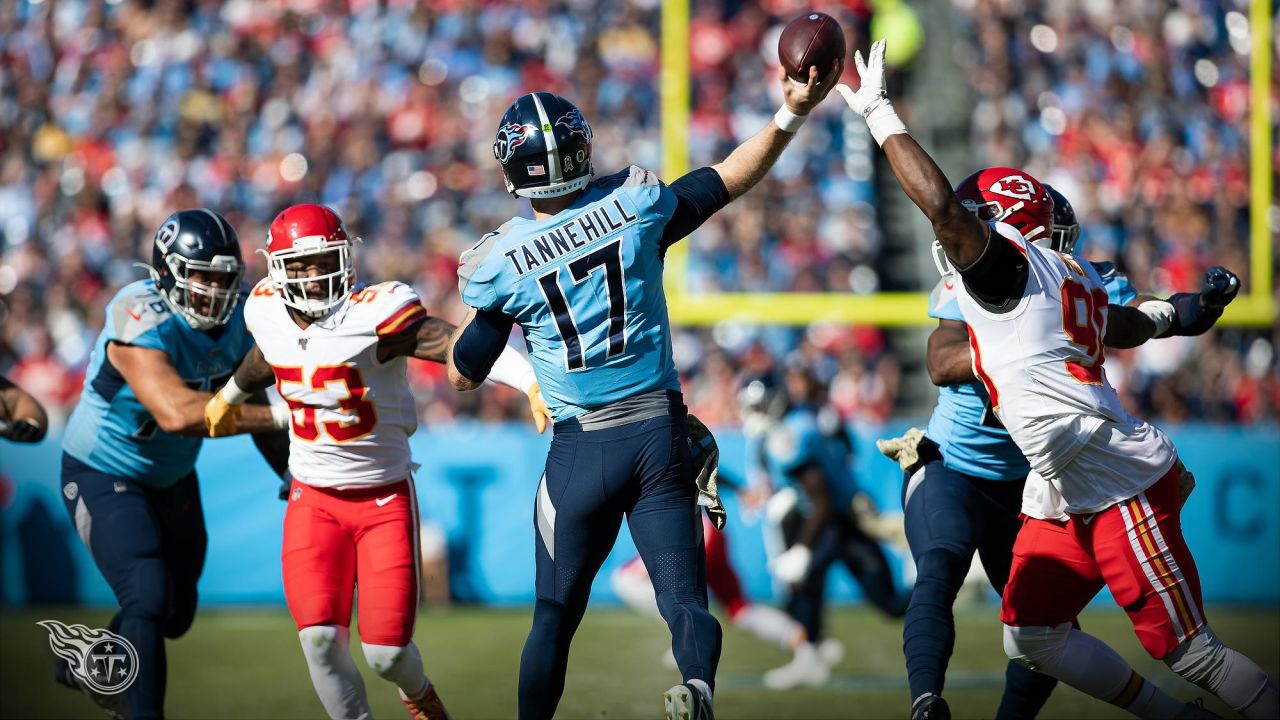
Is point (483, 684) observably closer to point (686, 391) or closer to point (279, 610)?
point (279, 610)

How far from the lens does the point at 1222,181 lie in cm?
1187

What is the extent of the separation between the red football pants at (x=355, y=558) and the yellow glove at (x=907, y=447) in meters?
1.71

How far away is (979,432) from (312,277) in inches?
92.7

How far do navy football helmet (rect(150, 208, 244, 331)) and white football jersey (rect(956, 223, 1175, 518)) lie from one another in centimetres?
271

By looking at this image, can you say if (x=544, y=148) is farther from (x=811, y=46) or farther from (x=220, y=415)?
(x=220, y=415)

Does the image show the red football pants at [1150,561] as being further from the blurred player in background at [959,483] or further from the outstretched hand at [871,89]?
the outstretched hand at [871,89]

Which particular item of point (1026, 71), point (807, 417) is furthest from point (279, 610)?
point (1026, 71)

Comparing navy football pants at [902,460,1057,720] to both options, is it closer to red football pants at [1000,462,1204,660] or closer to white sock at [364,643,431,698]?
red football pants at [1000,462,1204,660]

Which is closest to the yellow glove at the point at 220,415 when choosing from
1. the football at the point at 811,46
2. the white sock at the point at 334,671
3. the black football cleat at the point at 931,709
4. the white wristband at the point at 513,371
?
the white sock at the point at 334,671

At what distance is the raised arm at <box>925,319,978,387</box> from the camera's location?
14.8 feet

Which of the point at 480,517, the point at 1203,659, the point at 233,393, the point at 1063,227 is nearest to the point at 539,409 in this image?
the point at 233,393

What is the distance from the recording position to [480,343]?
4.09m

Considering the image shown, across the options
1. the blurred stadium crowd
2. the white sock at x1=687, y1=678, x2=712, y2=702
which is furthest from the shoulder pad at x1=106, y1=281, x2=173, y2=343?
the blurred stadium crowd

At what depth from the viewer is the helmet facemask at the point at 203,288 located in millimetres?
5039
